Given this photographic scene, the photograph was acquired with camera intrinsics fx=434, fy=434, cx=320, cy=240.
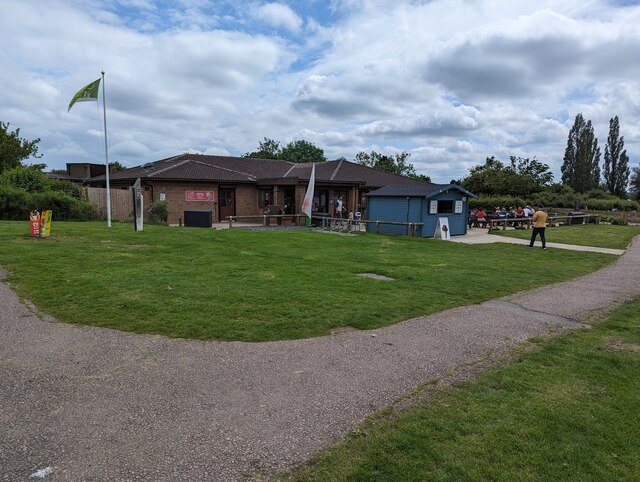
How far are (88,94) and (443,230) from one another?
15.8m

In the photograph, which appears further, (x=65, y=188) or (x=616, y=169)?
(x=616, y=169)

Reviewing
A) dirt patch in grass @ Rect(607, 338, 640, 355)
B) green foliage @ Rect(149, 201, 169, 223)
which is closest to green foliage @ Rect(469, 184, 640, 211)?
green foliage @ Rect(149, 201, 169, 223)

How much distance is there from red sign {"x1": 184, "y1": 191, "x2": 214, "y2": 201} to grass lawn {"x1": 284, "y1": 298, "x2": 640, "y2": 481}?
79.6 feet

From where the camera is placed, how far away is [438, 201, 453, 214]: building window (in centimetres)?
2140

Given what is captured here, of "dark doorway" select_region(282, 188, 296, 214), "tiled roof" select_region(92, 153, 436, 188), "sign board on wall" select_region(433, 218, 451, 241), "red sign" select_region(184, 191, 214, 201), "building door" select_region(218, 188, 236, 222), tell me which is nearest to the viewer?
"sign board on wall" select_region(433, 218, 451, 241)

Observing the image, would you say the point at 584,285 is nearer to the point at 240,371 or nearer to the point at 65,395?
the point at 240,371

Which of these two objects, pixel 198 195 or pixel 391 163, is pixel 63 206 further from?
pixel 391 163

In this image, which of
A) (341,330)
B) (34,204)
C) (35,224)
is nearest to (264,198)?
(34,204)

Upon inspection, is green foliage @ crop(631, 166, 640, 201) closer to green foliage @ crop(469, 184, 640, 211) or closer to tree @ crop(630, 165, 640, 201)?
tree @ crop(630, 165, 640, 201)

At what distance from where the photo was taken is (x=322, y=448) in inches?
121

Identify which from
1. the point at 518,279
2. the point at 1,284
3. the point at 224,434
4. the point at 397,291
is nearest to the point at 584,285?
the point at 518,279

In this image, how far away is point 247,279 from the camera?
8648 millimetres

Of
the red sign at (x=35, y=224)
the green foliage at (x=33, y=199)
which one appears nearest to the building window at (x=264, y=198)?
the green foliage at (x=33, y=199)

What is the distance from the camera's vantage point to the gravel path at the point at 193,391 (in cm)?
292
